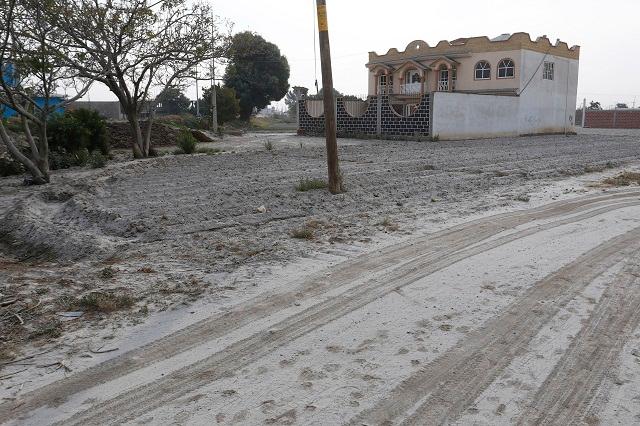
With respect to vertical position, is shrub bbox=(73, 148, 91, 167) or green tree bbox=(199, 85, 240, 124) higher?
green tree bbox=(199, 85, 240, 124)

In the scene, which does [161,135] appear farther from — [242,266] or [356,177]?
[242,266]

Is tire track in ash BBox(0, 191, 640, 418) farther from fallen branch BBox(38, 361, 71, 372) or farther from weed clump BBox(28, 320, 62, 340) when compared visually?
weed clump BBox(28, 320, 62, 340)

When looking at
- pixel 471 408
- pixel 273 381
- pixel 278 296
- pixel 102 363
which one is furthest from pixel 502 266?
pixel 102 363

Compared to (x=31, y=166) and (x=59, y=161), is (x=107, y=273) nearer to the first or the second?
(x=31, y=166)

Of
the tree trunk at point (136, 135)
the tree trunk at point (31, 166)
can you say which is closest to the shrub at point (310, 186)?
the tree trunk at point (31, 166)

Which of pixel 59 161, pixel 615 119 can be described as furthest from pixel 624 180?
pixel 615 119

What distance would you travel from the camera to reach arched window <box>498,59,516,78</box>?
3888 centimetres

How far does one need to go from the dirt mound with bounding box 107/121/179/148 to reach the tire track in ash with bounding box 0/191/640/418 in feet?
59.9

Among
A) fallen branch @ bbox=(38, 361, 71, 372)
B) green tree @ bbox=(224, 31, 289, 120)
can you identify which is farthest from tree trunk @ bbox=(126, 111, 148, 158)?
green tree @ bbox=(224, 31, 289, 120)

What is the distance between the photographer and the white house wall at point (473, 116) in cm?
2991

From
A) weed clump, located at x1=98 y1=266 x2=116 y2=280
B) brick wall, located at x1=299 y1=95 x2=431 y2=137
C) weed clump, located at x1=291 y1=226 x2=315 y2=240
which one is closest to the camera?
weed clump, located at x1=98 y1=266 x2=116 y2=280

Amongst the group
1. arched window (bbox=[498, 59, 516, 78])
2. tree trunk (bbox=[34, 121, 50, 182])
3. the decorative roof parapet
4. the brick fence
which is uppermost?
the decorative roof parapet

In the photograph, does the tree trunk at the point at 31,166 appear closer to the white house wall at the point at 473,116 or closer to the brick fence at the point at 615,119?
the white house wall at the point at 473,116

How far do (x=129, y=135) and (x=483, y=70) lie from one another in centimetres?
2741
